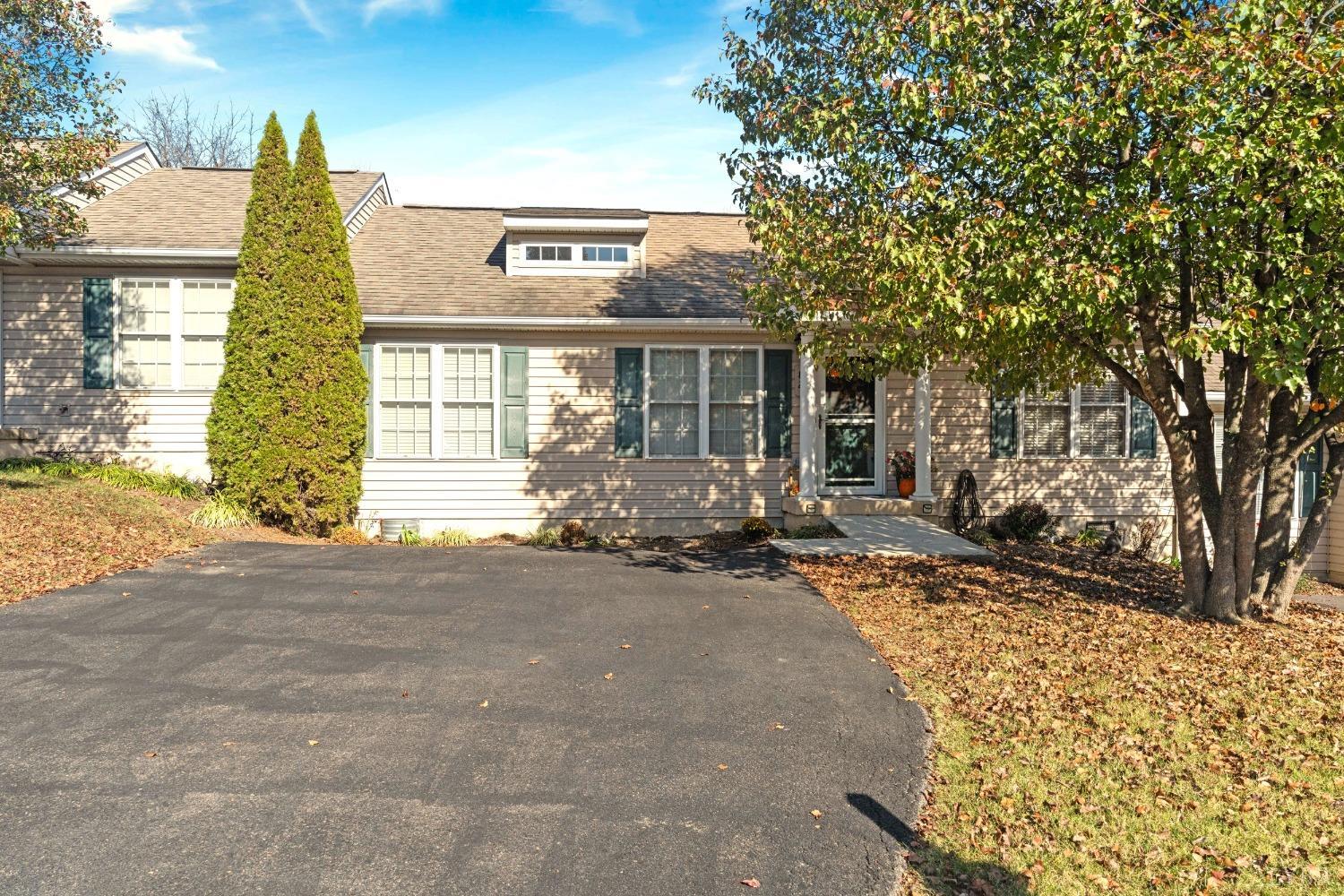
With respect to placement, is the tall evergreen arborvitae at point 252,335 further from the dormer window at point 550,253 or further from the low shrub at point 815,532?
the low shrub at point 815,532

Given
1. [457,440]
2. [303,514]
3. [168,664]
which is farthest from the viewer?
[457,440]

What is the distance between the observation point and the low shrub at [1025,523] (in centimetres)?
1330

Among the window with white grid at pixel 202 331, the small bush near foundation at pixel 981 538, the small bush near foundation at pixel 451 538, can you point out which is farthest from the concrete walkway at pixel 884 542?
the window with white grid at pixel 202 331

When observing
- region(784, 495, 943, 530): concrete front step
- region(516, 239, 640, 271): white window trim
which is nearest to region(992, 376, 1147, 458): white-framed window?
region(784, 495, 943, 530): concrete front step

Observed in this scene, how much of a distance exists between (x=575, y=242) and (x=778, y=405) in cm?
417

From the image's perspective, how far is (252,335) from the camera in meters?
11.7

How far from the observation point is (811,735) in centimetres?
548

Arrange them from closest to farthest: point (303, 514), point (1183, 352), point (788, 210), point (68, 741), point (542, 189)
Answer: point (68, 741)
point (1183, 352)
point (788, 210)
point (303, 514)
point (542, 189)

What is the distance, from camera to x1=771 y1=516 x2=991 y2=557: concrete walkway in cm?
1096

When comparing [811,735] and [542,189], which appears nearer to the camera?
[811,735]

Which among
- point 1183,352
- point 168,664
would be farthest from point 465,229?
point 1183,352

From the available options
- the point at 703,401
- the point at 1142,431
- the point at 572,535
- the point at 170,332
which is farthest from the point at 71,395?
the point at 1142,431

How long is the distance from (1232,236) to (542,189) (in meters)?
15.2

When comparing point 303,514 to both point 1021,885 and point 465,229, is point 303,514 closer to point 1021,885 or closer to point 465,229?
point 465,229
